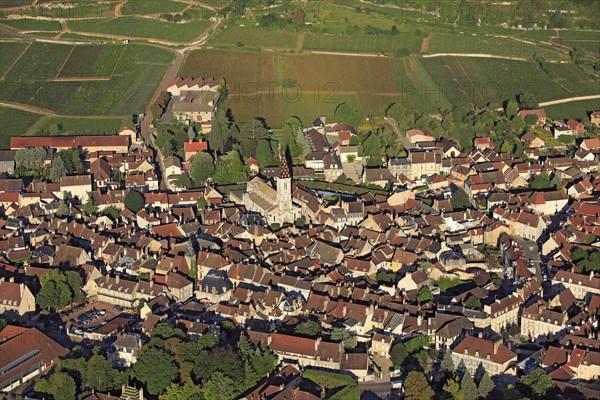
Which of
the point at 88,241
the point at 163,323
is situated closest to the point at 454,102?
the point at 88,241

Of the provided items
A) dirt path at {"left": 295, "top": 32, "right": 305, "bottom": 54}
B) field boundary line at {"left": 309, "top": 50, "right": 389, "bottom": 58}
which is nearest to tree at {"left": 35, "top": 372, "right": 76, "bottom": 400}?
dirt path at {"left": 295, "top": 32, "right": 305, "bottom": 54}

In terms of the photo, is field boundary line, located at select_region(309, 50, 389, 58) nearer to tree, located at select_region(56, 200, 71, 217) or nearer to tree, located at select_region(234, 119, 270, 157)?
tree, located at select_region(234, 119, 270, 157)

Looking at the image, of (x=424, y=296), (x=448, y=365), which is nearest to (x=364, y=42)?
(x=424, y=296)

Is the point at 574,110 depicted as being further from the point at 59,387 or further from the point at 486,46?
the point at 59,387

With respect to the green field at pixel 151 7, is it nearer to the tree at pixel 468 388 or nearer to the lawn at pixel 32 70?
the lawn at pixel 32 70

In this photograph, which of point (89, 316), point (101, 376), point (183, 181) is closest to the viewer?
point (101, 376)

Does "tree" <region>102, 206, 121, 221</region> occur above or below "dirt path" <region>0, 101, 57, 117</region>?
above
